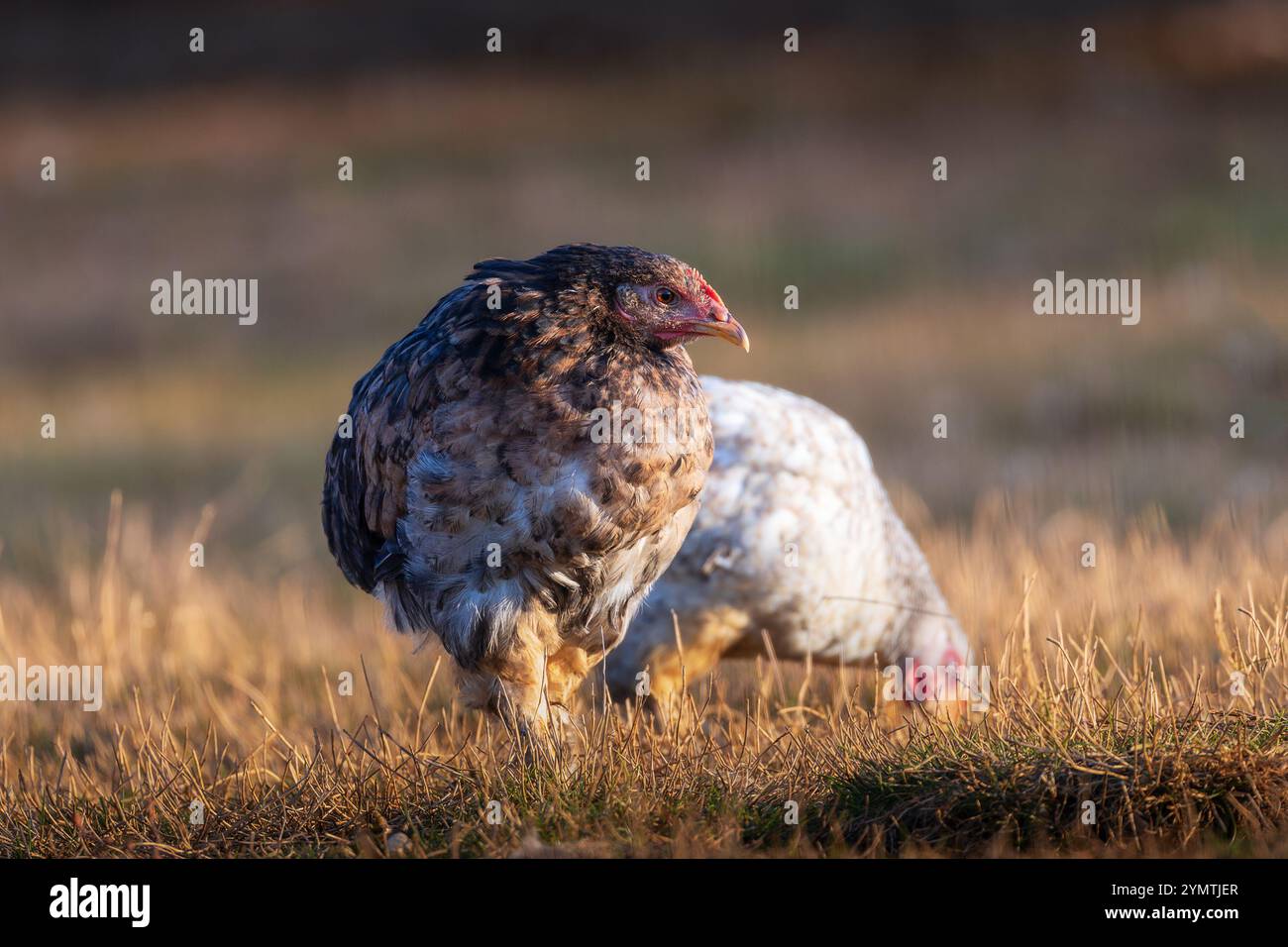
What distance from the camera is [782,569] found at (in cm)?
542

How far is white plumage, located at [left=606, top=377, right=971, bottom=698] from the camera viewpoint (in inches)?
214

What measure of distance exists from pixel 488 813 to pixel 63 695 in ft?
10.4

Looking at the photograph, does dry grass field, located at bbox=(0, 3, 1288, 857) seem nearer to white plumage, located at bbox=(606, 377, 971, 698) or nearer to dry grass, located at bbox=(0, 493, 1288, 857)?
dry grass, located at bbox=(0, 493, 1288, 857)

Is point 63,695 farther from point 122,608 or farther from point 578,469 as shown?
point 578,469

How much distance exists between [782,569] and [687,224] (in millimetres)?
13780

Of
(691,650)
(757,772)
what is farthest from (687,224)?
(757,772)

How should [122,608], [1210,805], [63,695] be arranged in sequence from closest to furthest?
1. [1210,805]
2. [63,695]
3. [122,608]

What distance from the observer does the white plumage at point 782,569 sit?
545 centimetres

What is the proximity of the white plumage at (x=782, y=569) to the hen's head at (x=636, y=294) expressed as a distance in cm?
129

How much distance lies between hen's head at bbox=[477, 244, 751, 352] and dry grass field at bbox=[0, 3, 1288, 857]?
106 centimetres

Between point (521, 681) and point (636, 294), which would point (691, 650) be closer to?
point (521, 681)

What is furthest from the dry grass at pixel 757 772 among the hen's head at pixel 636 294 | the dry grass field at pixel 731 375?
the hen's head at pixel 636 294

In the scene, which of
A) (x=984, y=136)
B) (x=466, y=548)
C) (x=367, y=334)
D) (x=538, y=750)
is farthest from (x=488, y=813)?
(x=984, y=136)

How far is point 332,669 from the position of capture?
6.76m
